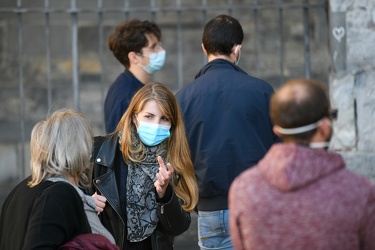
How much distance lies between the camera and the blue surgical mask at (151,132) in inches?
159

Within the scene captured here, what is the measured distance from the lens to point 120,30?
561 centimetres

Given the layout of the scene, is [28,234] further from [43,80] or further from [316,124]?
[43,80]

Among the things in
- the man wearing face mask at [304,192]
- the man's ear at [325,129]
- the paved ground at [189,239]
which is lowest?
the paved ground at [189,239]

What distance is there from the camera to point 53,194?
3227mm

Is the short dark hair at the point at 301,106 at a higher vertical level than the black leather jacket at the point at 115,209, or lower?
higher

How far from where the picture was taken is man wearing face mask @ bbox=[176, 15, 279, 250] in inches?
174

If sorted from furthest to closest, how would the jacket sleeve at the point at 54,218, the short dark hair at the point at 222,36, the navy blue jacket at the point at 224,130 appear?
1. the short dark hair at the point at 222,36
2. the navy blue jacket at the point at 224,130
3. the jacket sleeve at the point at 54,218

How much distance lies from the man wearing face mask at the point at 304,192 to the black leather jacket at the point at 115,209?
1.15 m

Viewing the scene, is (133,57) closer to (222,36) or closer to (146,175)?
(222,36)

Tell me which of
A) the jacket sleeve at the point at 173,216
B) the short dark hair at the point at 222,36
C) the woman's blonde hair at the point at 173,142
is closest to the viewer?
the jacket sleeve at the point at 173,216

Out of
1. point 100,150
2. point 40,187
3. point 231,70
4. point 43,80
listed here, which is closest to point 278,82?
point 43,80

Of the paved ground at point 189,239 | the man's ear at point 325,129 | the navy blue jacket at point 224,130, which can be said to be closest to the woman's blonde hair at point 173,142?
the navy blue jacket at point 224,130

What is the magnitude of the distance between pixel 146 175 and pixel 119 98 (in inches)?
52.8

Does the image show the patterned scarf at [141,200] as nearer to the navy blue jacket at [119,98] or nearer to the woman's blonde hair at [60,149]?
the woman's blonde hair at [60,149]
